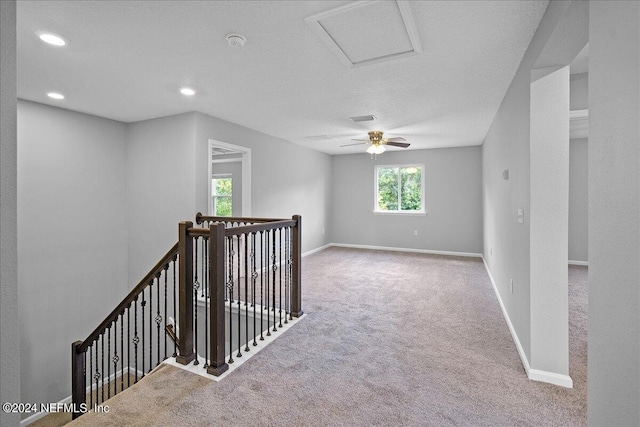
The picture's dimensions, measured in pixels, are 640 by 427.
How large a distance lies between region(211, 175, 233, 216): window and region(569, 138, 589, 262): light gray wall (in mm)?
7733

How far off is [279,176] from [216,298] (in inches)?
149

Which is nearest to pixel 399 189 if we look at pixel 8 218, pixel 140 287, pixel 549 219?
pixel 549 219

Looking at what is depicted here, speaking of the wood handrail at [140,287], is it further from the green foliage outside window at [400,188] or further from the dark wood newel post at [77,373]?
the green foliage outside window at [400,188]

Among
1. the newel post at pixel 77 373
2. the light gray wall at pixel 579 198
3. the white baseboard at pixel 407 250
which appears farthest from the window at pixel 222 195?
the light gray wall at pixel 579 198

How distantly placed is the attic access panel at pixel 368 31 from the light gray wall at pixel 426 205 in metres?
4.91

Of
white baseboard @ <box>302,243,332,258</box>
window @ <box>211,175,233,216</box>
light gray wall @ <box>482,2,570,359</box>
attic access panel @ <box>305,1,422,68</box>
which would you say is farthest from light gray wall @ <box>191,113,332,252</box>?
light gray wall @ <box>482,2,570,359</box>

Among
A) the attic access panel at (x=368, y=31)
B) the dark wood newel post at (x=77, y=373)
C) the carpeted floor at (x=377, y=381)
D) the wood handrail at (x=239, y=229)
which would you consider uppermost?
the attic access panel at (x=368, y=31)

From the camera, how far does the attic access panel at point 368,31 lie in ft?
6.01

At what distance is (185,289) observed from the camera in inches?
94.7

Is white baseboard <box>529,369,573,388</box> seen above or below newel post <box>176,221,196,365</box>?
below

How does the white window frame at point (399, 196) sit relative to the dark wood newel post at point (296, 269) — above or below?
above

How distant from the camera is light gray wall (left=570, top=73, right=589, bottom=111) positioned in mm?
3199

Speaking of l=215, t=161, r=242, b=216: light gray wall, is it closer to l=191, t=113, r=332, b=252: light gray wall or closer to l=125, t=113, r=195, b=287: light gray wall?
l=191, t=113, r=332, b=252: light gray wall

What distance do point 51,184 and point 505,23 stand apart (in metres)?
5.13
